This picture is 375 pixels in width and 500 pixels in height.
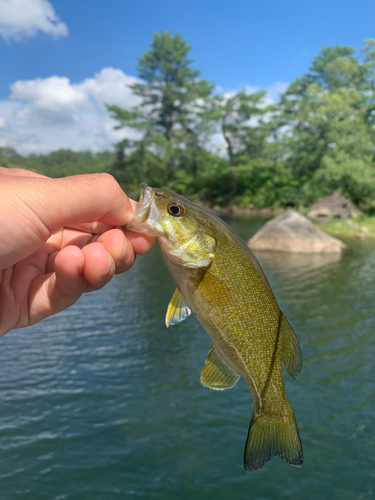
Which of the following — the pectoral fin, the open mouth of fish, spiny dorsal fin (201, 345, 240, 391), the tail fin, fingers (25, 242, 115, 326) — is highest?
the open mouth of fish

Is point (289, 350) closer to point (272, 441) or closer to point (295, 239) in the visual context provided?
point (272, 441)

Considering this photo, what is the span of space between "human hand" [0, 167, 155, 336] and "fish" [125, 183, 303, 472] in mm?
248

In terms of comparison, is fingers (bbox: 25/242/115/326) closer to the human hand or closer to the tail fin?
the human hand

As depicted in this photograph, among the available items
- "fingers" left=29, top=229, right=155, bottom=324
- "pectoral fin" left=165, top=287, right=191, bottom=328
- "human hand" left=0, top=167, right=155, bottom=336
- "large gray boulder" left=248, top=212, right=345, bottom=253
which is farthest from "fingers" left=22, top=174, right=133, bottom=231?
"large gray boulder" left=248, top=212, right=345, bottom=253

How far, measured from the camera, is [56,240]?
305cm

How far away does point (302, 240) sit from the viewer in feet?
70.1

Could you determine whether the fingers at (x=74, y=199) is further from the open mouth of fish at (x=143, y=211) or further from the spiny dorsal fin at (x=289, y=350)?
the spiny dorsal fin at (x=289, y=350)

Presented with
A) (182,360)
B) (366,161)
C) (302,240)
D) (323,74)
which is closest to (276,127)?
(323,74)

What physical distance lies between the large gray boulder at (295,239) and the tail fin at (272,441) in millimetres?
19336

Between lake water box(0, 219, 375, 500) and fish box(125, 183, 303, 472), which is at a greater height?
fish box(125, 183, 303, 472)

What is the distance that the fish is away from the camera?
8.29 ft

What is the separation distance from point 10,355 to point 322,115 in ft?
117

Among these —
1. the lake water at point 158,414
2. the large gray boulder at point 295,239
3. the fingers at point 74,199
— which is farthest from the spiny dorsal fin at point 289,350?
the large gray boulder at point 295,239

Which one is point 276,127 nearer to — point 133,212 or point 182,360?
point 182,360
